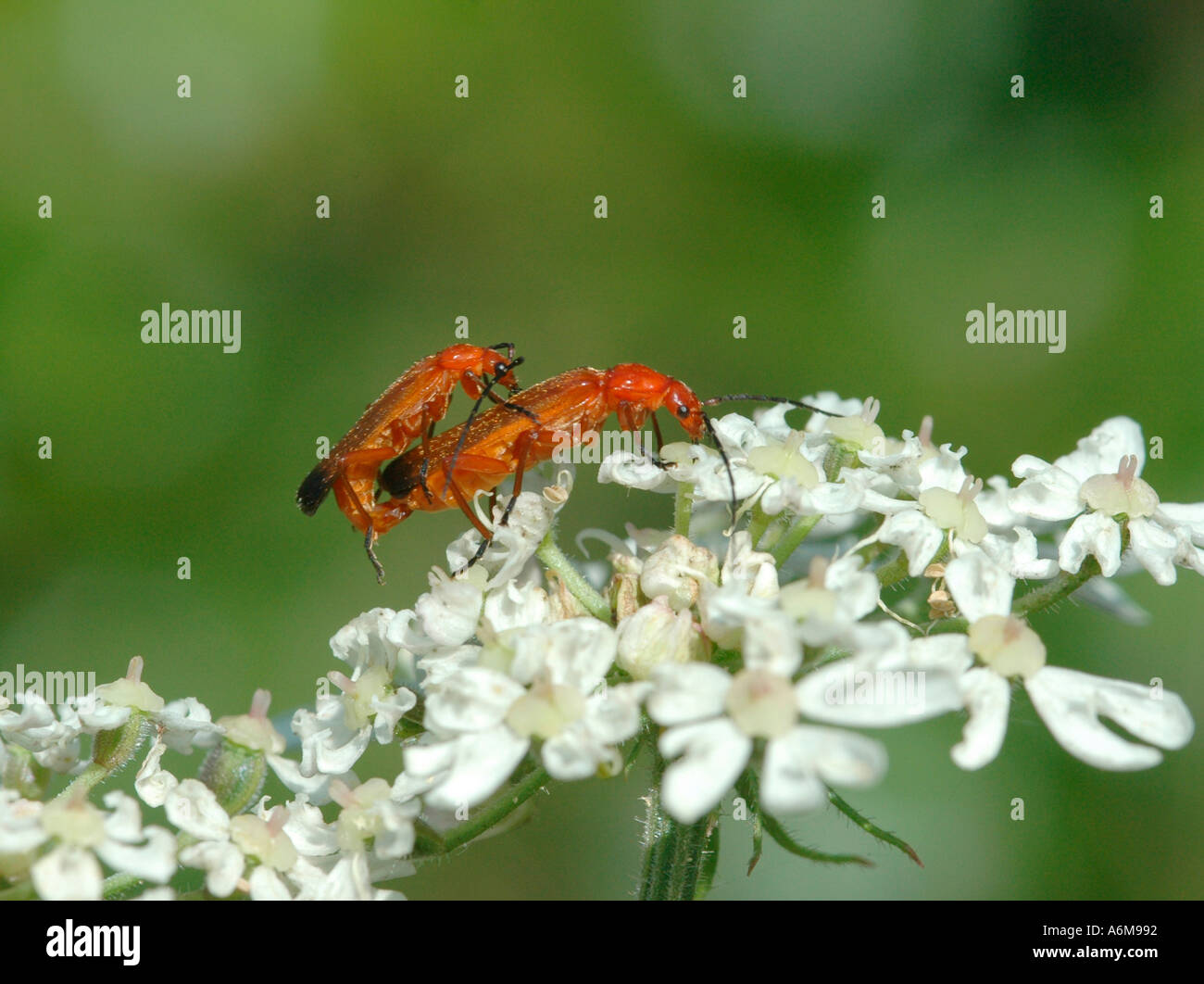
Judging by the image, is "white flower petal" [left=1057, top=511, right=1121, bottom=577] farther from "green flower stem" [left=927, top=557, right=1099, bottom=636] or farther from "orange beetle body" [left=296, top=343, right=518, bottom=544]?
"orange beetle body" [left=296, top=343, right=518, bottom=544]

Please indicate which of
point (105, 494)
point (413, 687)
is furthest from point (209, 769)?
point (105, 494)

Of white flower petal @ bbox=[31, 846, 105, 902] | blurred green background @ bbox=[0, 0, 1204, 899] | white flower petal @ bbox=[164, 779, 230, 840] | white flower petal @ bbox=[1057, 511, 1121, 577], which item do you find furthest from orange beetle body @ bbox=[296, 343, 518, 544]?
blurred green background @ bbox=[0, 0, 1204, 899]

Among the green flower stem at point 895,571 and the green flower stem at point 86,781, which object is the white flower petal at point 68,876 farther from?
the green flower stem at point 895,571

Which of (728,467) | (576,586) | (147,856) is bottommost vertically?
(147,856)

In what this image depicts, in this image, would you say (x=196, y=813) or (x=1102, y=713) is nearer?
(x=1102, y=713)

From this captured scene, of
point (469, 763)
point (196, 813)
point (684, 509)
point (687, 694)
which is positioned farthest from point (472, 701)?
point (684, 509)

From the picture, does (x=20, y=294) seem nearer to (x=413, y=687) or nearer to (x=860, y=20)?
(x=413, y=687)

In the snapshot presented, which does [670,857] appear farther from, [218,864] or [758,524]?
[218,864]
